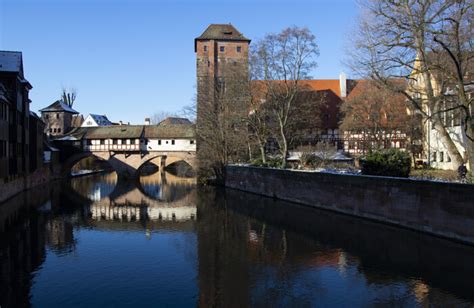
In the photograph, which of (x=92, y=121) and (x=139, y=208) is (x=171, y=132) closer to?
(x=139, y=208)

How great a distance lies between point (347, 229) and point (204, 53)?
36555mm

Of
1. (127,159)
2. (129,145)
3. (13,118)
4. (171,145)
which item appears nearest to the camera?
(13,118)

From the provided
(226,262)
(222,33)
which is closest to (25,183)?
(226,262)

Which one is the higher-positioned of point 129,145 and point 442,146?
point 129,145

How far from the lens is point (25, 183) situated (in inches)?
1277

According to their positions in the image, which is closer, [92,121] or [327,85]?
[327,85]

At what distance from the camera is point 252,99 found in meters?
33.7

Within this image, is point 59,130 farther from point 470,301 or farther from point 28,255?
point 470,301

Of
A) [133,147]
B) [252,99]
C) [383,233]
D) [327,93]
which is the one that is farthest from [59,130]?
[383,233]

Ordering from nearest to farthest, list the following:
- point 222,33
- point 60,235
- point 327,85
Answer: point 60,235, point 222,33, point 327,85

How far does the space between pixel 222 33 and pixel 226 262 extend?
4148 cm

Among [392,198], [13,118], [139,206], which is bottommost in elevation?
[139,206]

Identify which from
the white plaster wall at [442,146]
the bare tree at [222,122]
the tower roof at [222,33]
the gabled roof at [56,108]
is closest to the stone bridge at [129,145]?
the gabled roof at [56,108]

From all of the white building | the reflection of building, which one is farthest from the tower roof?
the white building
